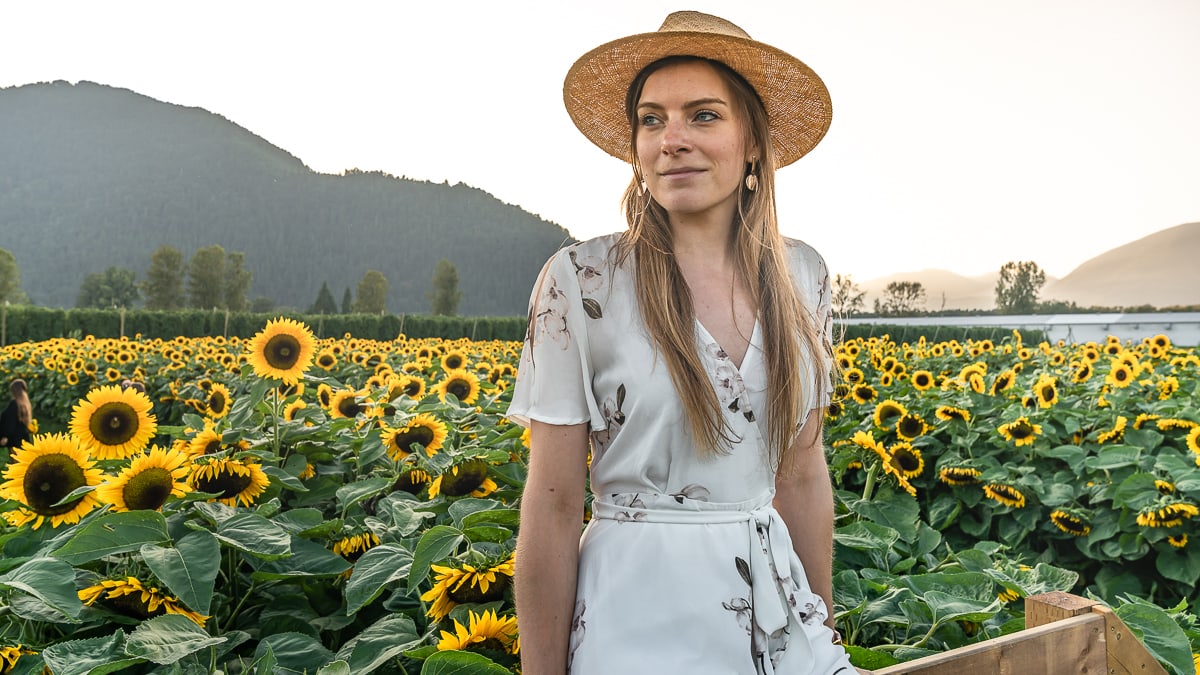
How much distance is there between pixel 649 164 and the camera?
138 cm

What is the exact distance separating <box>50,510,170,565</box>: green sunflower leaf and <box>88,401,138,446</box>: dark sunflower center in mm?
702

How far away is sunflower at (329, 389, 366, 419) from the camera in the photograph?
275cm

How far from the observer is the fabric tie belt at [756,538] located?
4.13 feet

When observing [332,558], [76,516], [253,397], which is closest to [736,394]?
[332,558]

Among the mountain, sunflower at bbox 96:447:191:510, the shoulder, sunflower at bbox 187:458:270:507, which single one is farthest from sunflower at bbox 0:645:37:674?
the mountain

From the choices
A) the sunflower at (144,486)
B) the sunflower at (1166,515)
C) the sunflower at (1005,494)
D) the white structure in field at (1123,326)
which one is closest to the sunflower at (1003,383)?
the sunflower at (1005,494)

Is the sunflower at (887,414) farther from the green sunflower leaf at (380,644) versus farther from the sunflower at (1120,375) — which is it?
the green sunflower leaf at (380,644)

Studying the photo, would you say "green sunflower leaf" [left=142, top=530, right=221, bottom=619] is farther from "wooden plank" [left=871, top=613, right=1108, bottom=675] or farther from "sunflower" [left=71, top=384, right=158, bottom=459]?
"wooden plank" [left=871, top=613, right=1108, bottom=675]

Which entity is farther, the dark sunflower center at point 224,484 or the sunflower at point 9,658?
the dark sunflower center at point 224,484

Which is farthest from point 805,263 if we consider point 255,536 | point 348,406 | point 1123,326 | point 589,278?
point 1123,326

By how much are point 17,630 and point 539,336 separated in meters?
1.01

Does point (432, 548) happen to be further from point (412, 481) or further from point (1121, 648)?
point (1121, 648)

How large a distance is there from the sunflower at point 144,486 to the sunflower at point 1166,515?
3.35 m

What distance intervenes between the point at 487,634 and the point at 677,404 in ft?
1.57
